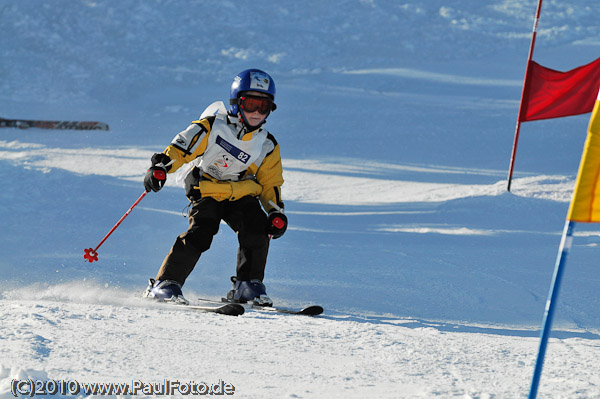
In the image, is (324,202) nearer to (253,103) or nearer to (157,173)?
(253,103)

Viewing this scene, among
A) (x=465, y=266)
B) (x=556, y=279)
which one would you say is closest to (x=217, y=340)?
(x=556, y=279)

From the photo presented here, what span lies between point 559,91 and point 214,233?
4470mm

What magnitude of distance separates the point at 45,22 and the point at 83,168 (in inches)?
389

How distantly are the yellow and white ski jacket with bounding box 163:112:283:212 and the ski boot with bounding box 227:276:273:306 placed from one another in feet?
1.65

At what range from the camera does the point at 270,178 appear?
16.0ft

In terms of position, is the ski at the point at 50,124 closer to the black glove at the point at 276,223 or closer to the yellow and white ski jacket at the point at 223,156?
the yellow and white ski jacket at the point at 223,156

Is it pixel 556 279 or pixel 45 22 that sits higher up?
pixel 45 22

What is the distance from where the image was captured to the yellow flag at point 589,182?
2014 millimetres

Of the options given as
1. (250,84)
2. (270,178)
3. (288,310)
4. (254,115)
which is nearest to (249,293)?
(288,310)

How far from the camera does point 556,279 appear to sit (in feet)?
6.92

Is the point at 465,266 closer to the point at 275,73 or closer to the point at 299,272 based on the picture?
the point at 299,272

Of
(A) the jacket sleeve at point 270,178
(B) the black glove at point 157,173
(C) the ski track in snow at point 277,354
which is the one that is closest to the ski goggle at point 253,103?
(A) the jacket sleeve at point 270,178

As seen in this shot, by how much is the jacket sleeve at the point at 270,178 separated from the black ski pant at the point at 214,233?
0.12m

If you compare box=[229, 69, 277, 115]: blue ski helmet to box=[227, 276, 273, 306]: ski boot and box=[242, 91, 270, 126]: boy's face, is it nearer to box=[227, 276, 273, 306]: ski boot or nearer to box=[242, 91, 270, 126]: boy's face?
box=[242, 91, 270, 126]: boy's face
